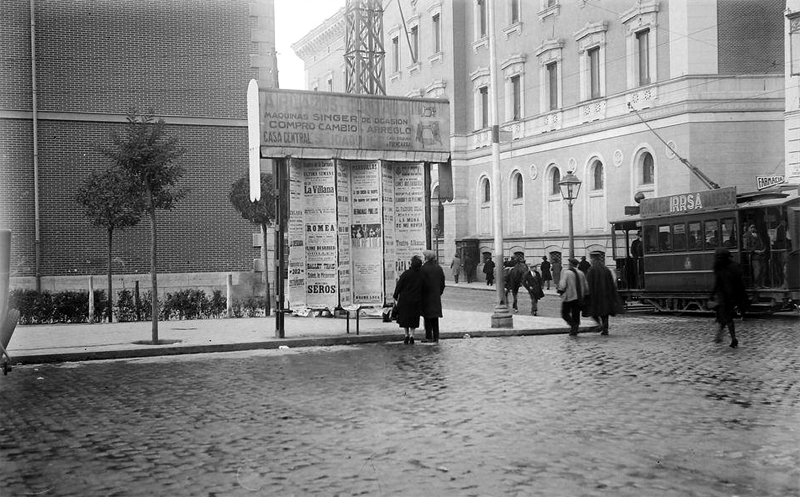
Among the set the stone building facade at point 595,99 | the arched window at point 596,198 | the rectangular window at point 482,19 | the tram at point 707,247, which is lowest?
the tram at point 707,247

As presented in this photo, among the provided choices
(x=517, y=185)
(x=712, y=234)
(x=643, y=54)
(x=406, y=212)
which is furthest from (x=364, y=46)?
(x=406, y=212)

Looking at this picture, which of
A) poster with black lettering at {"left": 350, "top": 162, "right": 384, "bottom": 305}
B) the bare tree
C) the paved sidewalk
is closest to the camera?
the paved sidewalk

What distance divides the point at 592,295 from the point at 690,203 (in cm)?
717

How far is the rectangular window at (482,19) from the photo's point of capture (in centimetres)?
4600

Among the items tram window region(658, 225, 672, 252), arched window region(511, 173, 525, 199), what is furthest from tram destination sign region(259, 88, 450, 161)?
arched window region(511, 173, 525, 199)

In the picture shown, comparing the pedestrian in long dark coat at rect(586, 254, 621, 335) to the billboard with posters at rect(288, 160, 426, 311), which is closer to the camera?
the billboard with posters at rect(288, 160, 426, 311)

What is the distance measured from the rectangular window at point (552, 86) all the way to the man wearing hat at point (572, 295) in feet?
77.6

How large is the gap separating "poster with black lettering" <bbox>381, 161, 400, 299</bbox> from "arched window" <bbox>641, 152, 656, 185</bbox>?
18.9 metres

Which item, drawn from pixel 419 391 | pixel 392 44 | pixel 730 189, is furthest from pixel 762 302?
pixel 392 44

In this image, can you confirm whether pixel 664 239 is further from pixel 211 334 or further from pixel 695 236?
pixel 211 334

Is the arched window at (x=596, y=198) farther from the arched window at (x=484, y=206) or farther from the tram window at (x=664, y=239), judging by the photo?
the tram window at (x=664, y=239)

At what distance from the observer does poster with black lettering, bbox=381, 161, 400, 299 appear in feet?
60.4

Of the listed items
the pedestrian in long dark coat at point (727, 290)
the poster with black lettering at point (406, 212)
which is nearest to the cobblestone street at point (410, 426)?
the pedestrian in long dark coat at point (727, 290)

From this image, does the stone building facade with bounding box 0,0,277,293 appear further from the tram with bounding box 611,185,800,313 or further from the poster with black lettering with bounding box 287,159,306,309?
the tram with bounding box 611,185,800,313
